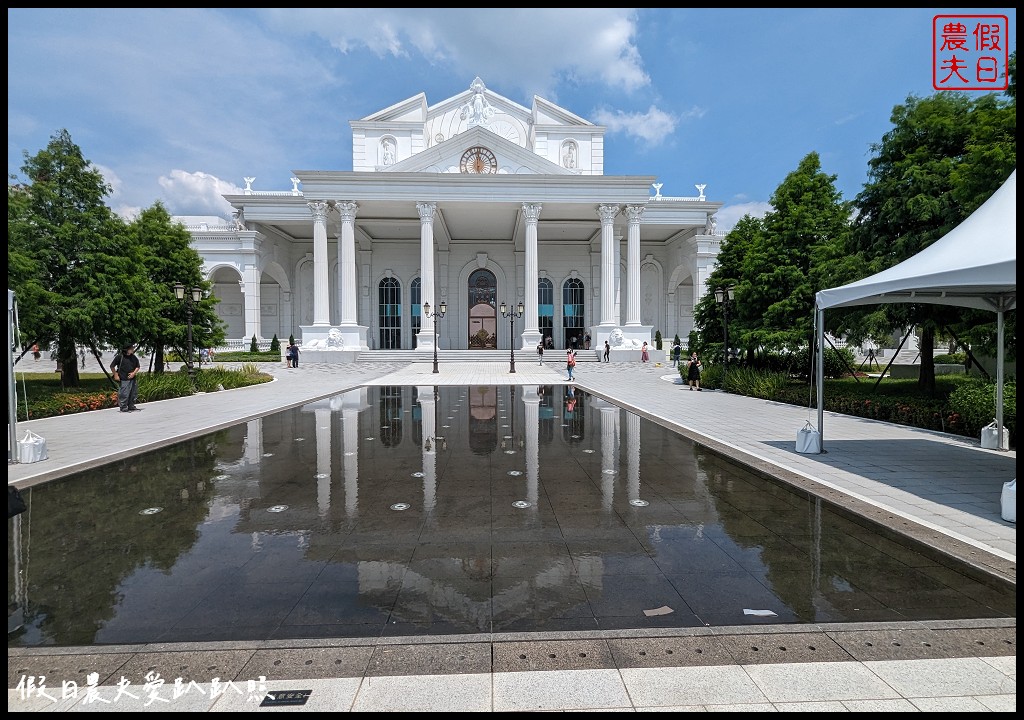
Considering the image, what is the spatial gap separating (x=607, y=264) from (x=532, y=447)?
31.3 m

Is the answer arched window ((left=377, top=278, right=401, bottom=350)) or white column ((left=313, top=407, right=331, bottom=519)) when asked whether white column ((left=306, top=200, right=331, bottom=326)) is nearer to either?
arched window ((left=377, top=278, right=401, bottom=350))

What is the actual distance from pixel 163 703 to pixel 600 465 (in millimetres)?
6384

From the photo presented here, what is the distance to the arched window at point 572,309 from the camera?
160ft

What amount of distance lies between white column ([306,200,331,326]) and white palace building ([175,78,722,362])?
106mm

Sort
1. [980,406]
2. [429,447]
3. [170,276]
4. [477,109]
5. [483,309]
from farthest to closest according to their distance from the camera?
[483,309] → [477,109] → [170,276] → [980,406] → [429,447]

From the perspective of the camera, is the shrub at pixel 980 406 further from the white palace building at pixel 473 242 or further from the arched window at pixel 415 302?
the arched window at pixel 415 302

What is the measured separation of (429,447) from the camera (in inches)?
376

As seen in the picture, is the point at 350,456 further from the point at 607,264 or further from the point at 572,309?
the point at 572,309

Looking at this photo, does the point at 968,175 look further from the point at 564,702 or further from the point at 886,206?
the point at 564,702

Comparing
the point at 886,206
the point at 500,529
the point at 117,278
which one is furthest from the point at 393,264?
the point at 500,529

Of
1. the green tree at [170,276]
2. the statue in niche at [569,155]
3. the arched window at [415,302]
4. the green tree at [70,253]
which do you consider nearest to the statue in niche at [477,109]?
the statue in niche at [569,155]

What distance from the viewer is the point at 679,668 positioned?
121 inches

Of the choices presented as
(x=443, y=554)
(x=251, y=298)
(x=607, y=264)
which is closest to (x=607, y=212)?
(x=607, y=264)

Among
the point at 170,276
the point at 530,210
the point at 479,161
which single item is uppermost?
the point at 479,161
